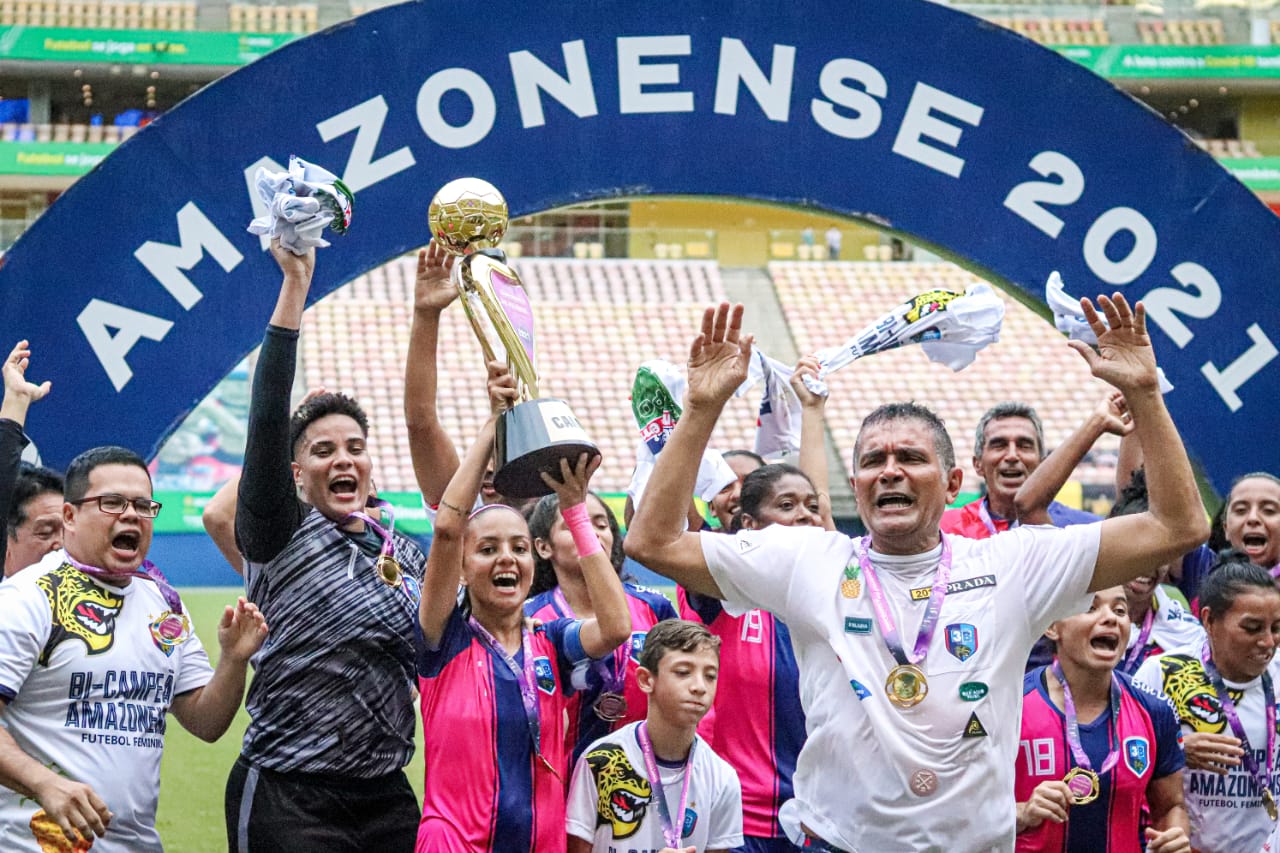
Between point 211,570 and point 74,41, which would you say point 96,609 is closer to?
point 211,570

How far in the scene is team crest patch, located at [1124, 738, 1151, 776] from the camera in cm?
408

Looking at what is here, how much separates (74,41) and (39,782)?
89.5 feet

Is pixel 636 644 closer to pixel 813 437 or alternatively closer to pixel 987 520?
pixel 813 437

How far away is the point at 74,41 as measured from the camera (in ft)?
92.2

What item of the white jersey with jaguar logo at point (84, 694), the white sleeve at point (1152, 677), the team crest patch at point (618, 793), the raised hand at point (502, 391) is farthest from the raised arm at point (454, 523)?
the white sleeve at point (1152, 677)

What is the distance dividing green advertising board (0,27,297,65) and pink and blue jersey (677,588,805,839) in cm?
2555

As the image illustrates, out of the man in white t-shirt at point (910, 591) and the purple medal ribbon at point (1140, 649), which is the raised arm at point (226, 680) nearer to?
the man in white t-shirt at point (910, 591)

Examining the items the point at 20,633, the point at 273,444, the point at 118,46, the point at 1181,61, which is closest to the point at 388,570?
the point at 273,444

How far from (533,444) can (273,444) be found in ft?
2.15

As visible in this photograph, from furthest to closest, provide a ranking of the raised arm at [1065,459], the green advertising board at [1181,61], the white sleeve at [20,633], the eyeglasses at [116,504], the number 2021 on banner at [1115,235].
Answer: the green advertising board at [1181,61], the number 2021 on banner at [1115,235], the raised arm at [1065,459], the eyeglasses at [116,504], the white sleeve at [20,633]

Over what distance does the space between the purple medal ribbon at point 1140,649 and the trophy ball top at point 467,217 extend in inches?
99.3

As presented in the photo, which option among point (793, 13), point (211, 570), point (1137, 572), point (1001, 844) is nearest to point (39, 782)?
point (1001, 844)

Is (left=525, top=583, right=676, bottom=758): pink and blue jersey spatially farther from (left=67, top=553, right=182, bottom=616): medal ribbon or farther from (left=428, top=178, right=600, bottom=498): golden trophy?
(left=67, top=553, right=182, bottom=616): medal ribbon

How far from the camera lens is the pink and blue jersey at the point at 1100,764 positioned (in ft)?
13.2
